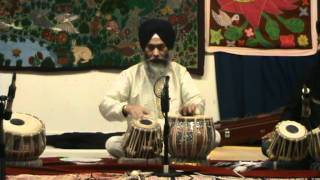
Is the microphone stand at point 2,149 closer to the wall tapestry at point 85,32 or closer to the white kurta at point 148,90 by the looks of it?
the white kurta at point 148,90

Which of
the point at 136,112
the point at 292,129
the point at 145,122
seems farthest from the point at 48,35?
the point at 292,129

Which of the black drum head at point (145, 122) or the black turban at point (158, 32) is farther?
the black turban at point (158, 32)

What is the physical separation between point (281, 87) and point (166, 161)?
310 cm

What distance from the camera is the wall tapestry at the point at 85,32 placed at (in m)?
5.45

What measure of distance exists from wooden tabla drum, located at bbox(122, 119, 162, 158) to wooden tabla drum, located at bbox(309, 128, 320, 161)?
2.65 ft

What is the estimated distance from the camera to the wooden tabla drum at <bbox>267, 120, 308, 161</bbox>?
10.3 feet

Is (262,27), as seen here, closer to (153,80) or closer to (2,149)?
(153,80)

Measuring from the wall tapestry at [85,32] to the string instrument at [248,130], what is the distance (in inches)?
29.4

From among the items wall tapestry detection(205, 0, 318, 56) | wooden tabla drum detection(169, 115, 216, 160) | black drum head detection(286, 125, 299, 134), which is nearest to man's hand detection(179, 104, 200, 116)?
wooden tabla drum detection(169, 115, 216, 160)

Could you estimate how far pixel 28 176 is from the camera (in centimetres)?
277

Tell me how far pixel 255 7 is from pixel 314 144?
2.70m

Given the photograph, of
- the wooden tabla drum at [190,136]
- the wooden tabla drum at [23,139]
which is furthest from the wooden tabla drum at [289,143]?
the wooden tabla drum at [23,139]

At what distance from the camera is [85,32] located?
5.48 meters

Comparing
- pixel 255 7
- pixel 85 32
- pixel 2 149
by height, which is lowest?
pixel 2 149
